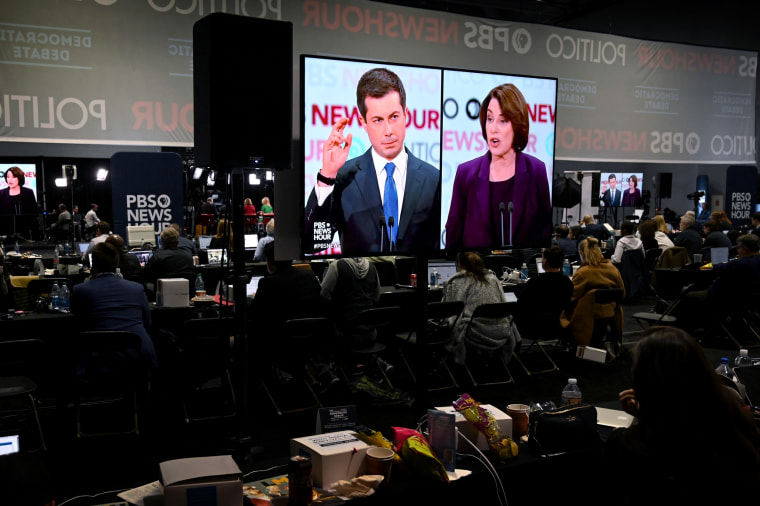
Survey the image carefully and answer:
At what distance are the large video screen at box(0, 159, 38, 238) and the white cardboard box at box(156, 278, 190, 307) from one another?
1304 centimetres

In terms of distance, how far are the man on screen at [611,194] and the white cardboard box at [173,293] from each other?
46.9 ft

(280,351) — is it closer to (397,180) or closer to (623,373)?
(397,180)

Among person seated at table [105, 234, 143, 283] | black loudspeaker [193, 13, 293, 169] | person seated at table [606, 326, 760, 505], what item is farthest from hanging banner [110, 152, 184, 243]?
person seated at table [606, 326, 760, 505]

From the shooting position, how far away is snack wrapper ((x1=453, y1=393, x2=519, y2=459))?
2.84 m

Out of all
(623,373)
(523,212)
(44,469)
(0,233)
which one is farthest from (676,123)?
(0,233)

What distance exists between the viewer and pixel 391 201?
3.23m

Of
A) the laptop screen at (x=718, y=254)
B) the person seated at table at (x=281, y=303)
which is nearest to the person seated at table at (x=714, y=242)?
the laptop screen at (x=718, y=254)

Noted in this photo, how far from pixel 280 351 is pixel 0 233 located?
16.4 m

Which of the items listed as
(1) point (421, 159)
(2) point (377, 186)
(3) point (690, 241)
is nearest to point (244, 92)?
(2) point (377, 186)

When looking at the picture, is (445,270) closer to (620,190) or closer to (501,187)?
(501,187)

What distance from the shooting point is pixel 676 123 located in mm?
8688

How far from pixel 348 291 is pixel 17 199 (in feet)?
48.4

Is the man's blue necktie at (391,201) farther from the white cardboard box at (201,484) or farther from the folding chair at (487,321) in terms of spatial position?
the folding chair at (487,321)

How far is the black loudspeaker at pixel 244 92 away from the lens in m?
3.31
